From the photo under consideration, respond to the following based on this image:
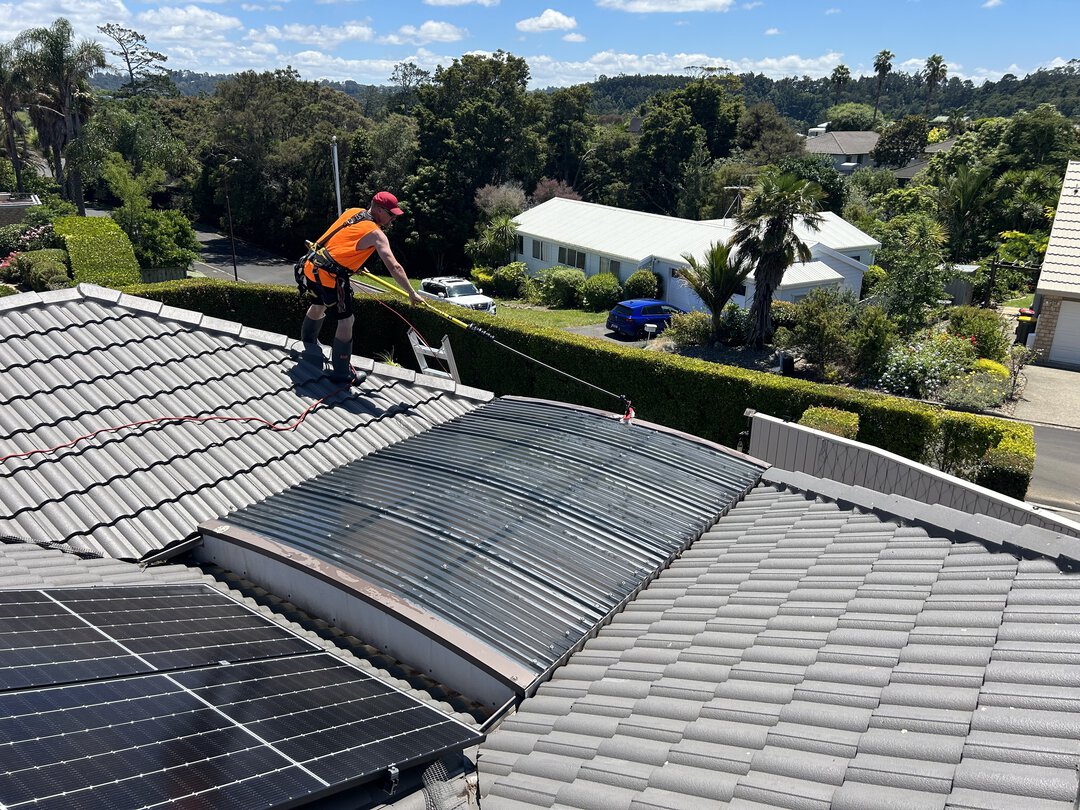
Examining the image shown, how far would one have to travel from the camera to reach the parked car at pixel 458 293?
31469mm

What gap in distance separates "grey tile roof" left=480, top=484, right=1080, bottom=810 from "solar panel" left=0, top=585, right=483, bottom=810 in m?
0.90

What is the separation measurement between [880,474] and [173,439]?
10.0m

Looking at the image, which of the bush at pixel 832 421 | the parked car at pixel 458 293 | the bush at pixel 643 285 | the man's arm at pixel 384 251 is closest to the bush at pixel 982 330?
the bush at pixel 643 285

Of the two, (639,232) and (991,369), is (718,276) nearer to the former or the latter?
(991,369)

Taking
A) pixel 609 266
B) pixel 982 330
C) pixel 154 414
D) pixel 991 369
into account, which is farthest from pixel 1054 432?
pixel 154 414

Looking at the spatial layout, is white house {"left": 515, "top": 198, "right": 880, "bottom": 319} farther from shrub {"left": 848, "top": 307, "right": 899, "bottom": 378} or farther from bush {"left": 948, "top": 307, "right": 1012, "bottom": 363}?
shrub {"left": 848, "top": 307, "right": 899, "bottom": 378}

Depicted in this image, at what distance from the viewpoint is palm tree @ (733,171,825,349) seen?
23453 mm

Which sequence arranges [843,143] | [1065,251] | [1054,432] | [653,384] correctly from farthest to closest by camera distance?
[843,143] → [1065,251] → [1054,432] → [653,384]

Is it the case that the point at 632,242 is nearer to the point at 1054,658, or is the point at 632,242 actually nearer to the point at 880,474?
the point at 880,474

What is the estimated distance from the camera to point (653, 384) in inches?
659

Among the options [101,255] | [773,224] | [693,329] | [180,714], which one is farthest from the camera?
[101,255]

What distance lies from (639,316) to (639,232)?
8.66 metres

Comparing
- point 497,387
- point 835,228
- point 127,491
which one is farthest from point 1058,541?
point 835,228

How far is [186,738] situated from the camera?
371 cm
